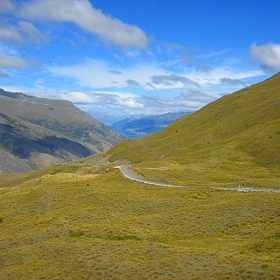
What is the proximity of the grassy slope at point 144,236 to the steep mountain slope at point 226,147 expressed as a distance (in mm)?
18735

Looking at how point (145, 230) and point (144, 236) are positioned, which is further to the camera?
point (145, 230)

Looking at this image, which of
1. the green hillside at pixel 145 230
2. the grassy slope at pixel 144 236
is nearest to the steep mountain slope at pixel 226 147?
the green hillside at pixel 145 230

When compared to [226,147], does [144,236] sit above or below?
below

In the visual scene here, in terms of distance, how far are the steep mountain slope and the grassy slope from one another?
18.7m

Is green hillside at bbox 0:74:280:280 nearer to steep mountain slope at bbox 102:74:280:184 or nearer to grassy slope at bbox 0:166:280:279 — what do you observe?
grassy slope at bbox 0:166:280:279

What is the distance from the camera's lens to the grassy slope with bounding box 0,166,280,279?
2686 centimetres

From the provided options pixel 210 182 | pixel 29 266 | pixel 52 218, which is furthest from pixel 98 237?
pixel 210 182

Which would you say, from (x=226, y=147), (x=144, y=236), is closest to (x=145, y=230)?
(x=144, y=236)

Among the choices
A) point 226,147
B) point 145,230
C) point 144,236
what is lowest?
point 144,236

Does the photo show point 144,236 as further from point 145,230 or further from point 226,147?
point 226,147

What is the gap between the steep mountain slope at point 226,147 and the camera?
7025cm

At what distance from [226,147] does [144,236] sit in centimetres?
6776

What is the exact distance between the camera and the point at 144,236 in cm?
3456

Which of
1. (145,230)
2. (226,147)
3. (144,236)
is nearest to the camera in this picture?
(144,236)
